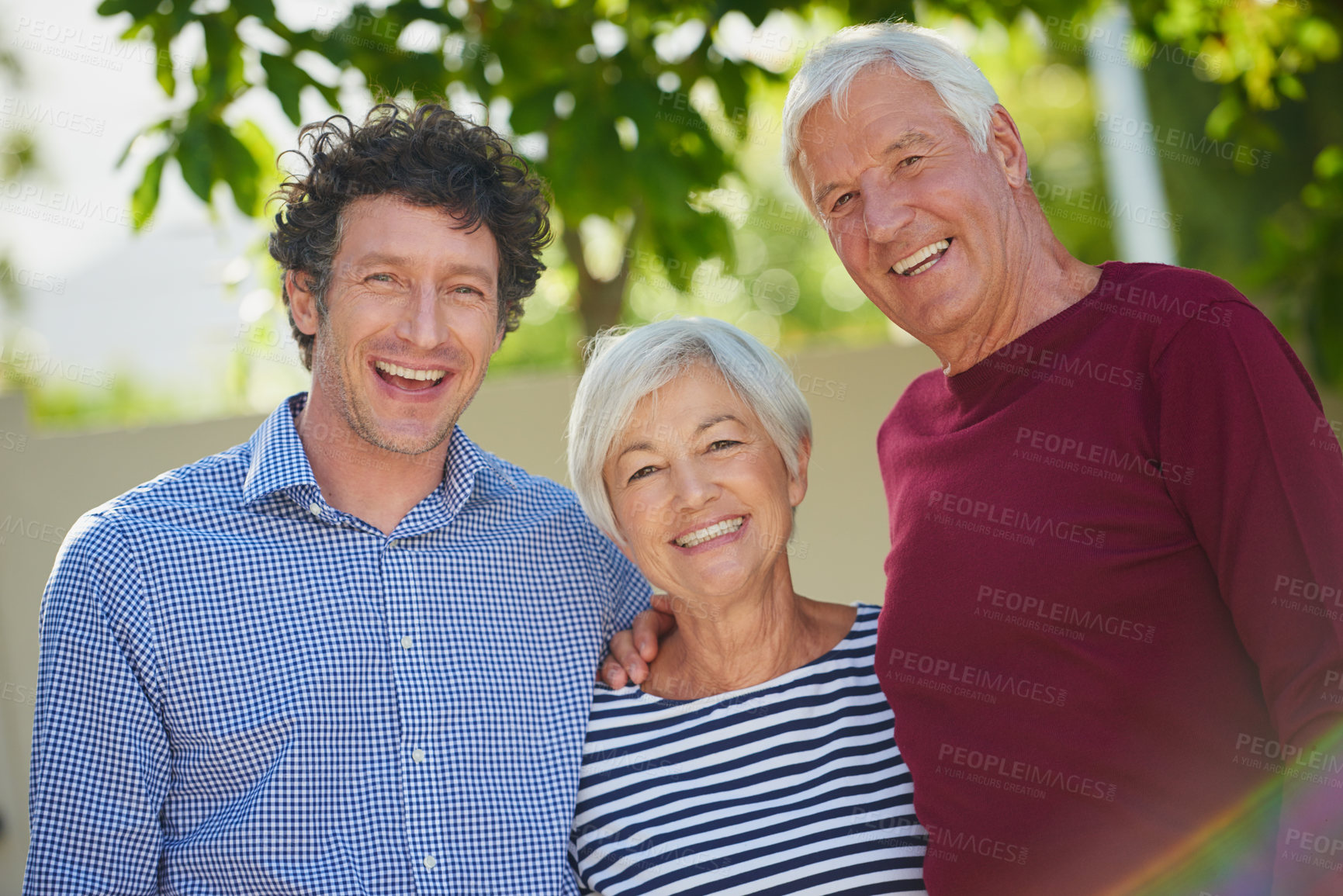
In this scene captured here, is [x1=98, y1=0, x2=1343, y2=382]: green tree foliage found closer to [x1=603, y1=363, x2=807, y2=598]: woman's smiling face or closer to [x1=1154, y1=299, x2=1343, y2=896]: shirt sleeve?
[x1=603, y1=363, x2=807, y2=598]: woman's smiling face

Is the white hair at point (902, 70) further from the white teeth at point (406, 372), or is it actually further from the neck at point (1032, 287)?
the white teeth at point (406, 372)

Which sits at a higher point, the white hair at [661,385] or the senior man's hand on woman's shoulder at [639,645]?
the white hair at [661,385]

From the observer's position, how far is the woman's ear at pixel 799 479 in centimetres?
225

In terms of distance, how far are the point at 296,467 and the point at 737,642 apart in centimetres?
92

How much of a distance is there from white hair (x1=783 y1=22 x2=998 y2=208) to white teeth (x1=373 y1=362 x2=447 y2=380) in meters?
0.84

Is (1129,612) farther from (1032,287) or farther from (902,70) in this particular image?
(902,70)

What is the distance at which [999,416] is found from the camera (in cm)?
183

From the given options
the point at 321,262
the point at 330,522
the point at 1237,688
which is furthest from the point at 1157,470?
the point at 321,262

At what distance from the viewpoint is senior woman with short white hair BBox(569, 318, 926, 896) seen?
2.00m

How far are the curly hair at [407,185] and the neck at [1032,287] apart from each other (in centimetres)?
103

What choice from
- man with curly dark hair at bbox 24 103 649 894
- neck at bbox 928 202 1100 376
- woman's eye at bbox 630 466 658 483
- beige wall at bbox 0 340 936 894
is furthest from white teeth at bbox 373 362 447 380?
beige wall at bbox 0 340 936 894

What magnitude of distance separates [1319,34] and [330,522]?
4.34m

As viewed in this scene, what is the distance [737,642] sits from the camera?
2188mm

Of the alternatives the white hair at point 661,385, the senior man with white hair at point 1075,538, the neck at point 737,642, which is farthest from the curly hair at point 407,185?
the neck at point 737,642
